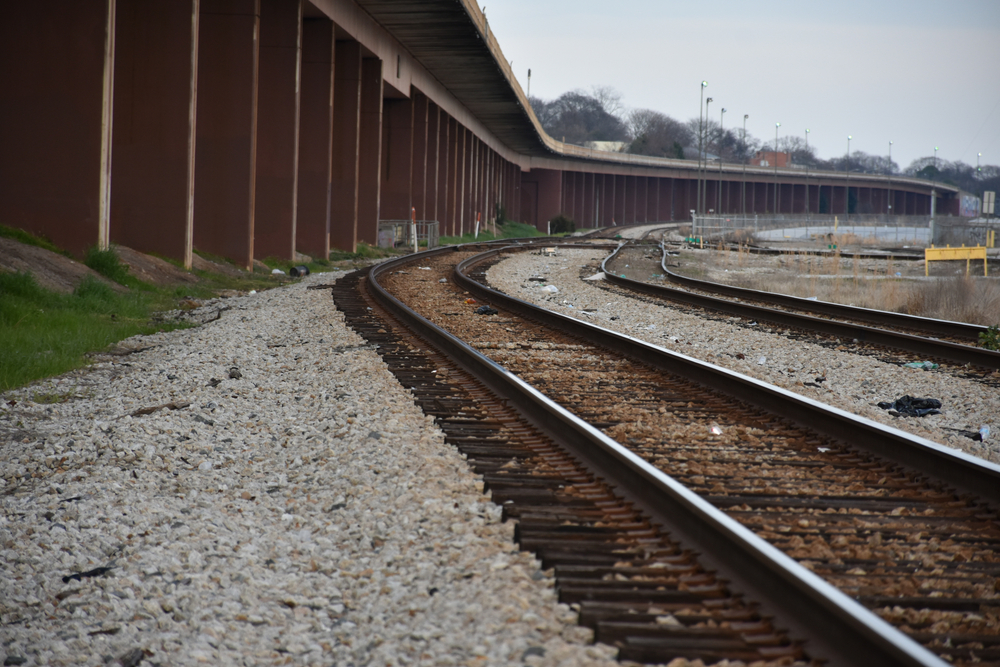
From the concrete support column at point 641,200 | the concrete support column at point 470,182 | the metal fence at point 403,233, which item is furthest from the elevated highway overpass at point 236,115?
the concrete support column at point 641,200

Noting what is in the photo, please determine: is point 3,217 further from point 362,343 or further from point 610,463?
point 610,463

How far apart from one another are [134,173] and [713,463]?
58.0 feet

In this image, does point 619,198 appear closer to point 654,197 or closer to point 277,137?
point 654,197

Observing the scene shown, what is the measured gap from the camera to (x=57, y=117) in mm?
15469

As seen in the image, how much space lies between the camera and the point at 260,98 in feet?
84.1

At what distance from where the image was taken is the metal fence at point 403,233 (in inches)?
1476

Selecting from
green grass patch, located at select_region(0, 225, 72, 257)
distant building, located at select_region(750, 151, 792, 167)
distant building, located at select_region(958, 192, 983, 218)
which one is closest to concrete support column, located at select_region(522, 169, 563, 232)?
green grass patch, located at select_region(0, 225, 72, 257)

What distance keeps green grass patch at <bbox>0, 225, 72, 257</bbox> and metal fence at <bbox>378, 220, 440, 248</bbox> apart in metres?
20.6

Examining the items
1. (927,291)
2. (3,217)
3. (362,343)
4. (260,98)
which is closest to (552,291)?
(927,291)

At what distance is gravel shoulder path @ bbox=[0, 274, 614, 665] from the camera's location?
3193mm

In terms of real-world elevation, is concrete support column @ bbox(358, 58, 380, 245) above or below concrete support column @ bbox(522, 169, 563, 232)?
below

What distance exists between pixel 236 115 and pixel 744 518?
67.7 ft

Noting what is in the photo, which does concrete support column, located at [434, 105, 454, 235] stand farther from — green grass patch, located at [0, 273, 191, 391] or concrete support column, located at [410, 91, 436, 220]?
green grass patch, located at [0, 273, 191, 391]

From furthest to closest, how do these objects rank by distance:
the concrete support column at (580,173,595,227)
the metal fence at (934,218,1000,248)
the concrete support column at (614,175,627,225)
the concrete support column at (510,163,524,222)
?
the concrete support column at (614,175,627,225) < the concrete support column at (580,173,595,227) < the concrete support column at (510,163,524,222) < the metal fence at (934,218,1000,248)
